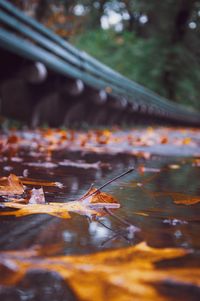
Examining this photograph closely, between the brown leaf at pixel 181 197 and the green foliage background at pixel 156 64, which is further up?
the green foliage background at pixel 156 64

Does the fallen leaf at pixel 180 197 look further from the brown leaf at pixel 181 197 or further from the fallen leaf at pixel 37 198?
the fallen leaf at pixel 37 198

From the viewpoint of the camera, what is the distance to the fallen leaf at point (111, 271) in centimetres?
91

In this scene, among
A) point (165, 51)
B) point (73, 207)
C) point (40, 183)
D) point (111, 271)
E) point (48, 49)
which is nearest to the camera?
point (111, 271)

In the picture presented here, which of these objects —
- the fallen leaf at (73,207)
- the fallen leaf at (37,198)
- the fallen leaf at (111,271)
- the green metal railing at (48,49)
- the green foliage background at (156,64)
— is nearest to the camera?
the fallen leaf at (111,271)

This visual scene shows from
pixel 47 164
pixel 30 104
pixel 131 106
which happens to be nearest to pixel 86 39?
pixel 131 106

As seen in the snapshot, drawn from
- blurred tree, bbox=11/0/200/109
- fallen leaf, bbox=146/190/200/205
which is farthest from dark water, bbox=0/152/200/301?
blurred tree, bbox=11/0/200/109

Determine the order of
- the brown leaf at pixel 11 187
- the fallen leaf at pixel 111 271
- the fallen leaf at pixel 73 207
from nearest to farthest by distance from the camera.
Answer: the fallen leaf at pixel 111 271 < the fallen leaf at pixel 73 207 < the brown leaf at pixel 11 187

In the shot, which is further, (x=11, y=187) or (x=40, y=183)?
(x=40, y=183)

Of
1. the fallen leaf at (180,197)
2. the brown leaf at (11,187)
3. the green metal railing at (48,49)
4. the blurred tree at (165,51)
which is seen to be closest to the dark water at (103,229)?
the fallen leaf at (180,197)

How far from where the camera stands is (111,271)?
103 centimetres

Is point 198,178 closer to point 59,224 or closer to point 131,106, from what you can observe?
point 59,224

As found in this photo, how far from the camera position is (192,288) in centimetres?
95


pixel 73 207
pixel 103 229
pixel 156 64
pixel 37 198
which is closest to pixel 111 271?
pixel 103 229

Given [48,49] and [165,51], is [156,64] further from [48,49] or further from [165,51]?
[48,49]
